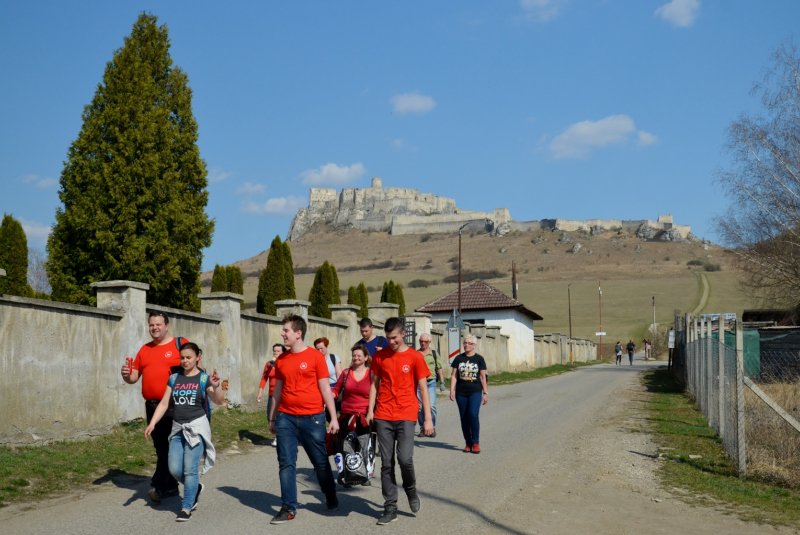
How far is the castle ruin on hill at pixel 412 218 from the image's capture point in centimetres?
16012

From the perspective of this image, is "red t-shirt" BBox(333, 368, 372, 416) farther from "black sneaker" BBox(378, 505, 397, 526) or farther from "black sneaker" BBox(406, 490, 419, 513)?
"black sneaker" BBox(378, 505, 397, 526)

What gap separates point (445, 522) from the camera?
6434mm

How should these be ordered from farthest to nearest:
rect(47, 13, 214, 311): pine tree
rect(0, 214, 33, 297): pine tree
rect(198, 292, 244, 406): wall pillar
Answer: rect(0, 214, 33, 297): pine tree → rect(47, 13, 214, 311): pine tree → rect(198, 292, 244, 406): wall pillar

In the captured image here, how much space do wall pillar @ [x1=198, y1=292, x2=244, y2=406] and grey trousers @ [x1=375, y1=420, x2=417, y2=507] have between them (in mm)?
7557

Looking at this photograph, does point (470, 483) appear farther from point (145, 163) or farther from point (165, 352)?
point (145, 163)

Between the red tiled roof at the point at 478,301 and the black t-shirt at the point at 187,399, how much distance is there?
33153 mm

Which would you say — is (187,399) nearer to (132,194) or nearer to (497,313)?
(132,194)

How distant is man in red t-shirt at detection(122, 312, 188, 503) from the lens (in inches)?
275

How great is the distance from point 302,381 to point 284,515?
3.78ft

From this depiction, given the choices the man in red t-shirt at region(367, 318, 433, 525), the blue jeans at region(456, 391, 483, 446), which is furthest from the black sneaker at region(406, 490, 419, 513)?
the blue jeans at region(456, 391, 483, 446)

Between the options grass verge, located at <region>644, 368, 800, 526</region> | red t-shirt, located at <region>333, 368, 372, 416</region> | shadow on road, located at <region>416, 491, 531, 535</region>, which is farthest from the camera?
red t-shirt, located at <region>333, 368, 372, 416</region>

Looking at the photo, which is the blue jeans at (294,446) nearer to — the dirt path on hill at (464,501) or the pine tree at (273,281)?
the dirt path on hill at (464,501)

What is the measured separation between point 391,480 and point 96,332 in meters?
5.72

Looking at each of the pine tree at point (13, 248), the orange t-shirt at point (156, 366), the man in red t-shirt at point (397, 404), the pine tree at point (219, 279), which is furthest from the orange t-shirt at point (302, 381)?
the pine tree at point (219, 279)
